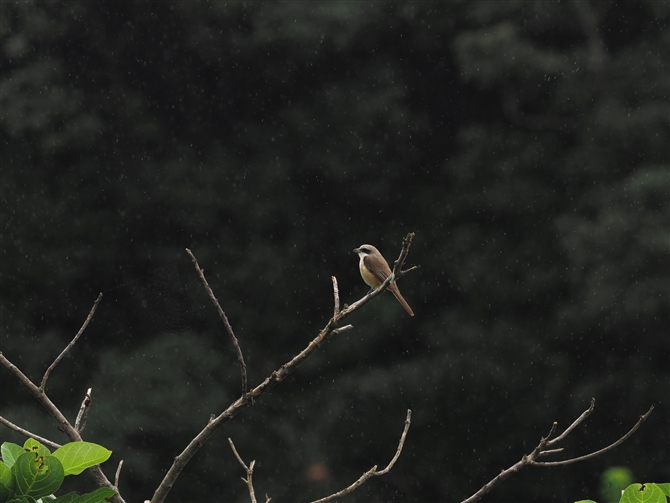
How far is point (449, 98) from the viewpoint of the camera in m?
6.02

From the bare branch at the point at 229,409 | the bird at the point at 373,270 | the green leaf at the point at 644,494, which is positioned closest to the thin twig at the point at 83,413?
the bare branch at the point at 229,409

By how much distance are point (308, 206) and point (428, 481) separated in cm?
198

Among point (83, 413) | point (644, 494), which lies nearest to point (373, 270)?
point (83, 413)

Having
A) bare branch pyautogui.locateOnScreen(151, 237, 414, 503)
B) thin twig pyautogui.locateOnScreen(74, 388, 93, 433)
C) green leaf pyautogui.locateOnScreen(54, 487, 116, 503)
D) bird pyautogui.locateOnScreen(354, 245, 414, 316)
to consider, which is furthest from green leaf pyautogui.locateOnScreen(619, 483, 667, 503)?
bird pyautogui.locateOnScreen(354, 245, 414, 316)

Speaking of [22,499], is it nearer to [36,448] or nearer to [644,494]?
[36,448]

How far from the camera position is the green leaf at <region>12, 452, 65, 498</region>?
2.75 ft

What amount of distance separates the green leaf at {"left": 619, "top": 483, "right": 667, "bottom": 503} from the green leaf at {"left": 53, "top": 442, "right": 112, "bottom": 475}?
0.54m

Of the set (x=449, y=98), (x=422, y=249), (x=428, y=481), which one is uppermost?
(x=449, y=98)

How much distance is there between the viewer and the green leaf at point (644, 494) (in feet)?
2.88

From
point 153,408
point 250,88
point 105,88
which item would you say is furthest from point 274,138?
point 153,408

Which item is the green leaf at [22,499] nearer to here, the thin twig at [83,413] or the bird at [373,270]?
the thin twig at [83,413]

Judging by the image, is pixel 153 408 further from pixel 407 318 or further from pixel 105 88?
pixel 105 88

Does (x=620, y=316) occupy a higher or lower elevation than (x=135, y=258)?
lower

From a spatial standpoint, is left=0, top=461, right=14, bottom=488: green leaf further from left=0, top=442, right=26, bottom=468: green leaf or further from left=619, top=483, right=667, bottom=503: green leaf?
left=619, top=483, right=667, bottom=503: green leaf
